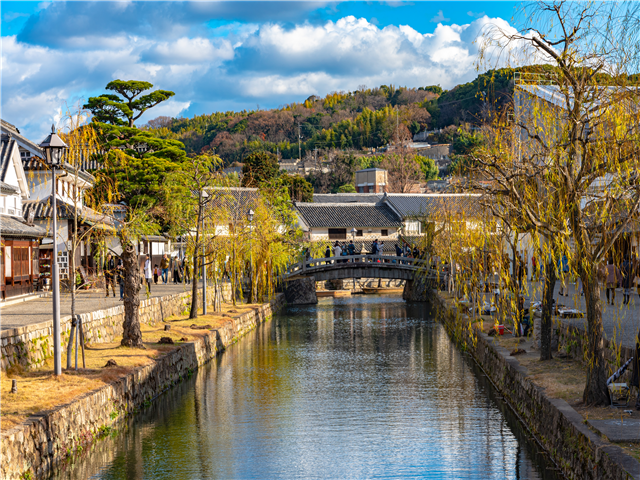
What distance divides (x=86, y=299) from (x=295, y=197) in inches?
1679

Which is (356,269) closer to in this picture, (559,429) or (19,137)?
(19,137)

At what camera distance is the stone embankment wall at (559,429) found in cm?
836

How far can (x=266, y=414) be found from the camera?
15.8 metres

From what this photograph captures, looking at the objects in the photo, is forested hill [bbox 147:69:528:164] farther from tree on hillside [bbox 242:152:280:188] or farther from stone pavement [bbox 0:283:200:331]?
stone pavement [bbox 0:283:200:331]

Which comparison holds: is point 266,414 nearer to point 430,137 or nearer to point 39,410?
point 39,410

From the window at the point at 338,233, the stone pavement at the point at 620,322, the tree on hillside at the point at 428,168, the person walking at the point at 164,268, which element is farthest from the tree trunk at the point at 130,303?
the tree on hillside at the point at 428,168

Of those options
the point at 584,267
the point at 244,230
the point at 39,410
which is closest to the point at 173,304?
the point at 244,230

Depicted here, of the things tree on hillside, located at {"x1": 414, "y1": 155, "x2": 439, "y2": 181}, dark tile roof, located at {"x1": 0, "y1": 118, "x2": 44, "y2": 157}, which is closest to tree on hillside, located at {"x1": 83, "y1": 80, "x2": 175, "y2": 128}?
dark tile roof, located at {"x1": 0, "y1": 118, "x2": 44, "y2": 157}

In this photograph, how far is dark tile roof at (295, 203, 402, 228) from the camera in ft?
195

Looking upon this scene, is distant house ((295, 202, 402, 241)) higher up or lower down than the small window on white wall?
higher up

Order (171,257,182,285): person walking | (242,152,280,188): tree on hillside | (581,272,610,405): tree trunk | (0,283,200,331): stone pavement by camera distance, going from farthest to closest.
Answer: (242,152,280,188): tree on hillside
(171,257,182,285): person walking
(0,283,200,331): stone pavement
(581,272,610,405): tree trunk

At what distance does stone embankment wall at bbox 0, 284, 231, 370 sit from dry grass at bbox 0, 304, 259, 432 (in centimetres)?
26

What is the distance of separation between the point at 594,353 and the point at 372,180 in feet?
264

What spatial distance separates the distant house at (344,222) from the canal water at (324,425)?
34.2 m
